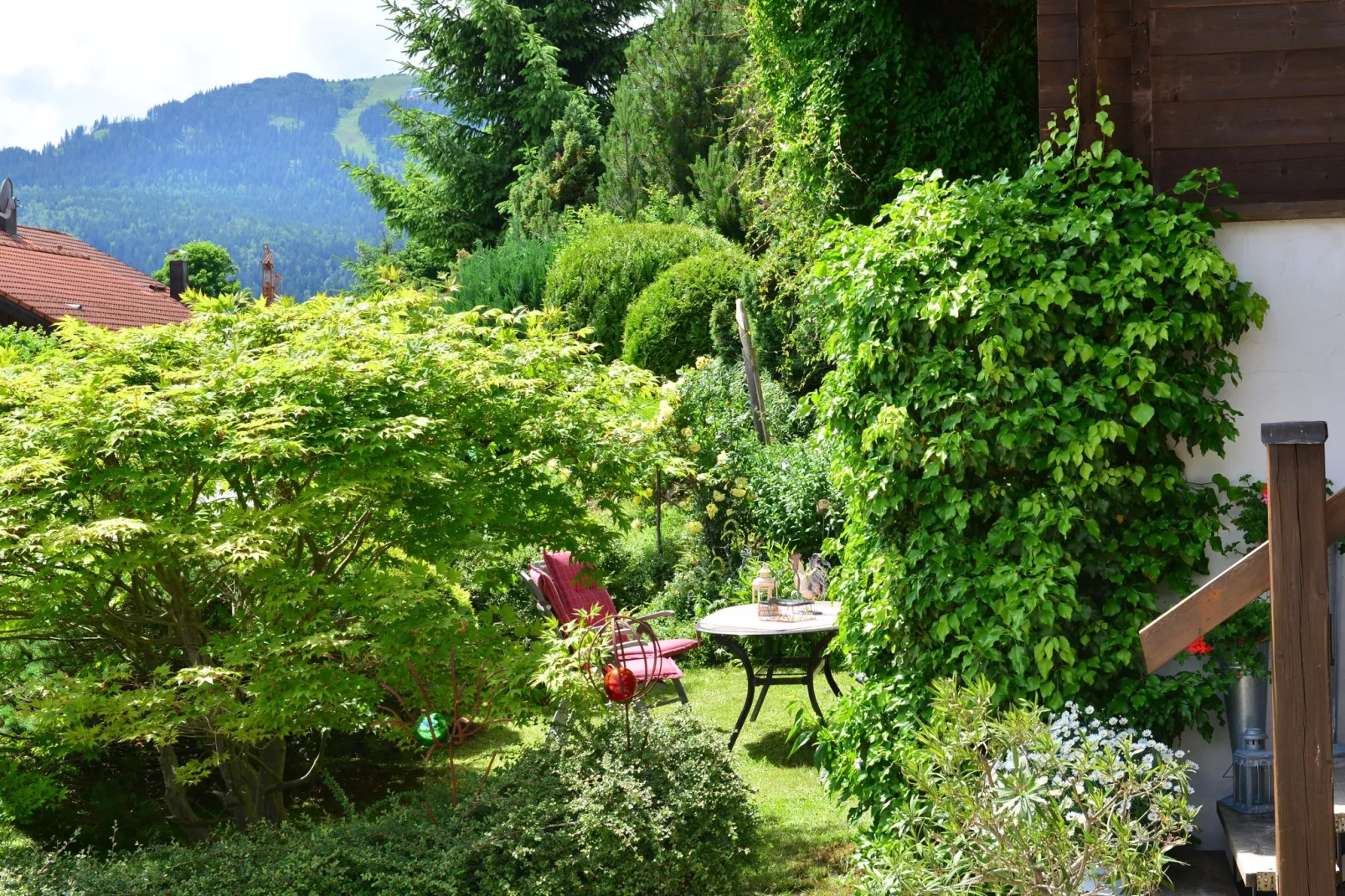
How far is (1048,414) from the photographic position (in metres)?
3.71

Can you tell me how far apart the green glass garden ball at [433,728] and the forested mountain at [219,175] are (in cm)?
6550

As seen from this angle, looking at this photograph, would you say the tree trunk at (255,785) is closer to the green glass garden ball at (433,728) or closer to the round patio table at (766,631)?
the green glass garden ball at (433,728)

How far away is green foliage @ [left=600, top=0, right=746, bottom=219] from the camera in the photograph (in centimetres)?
1892

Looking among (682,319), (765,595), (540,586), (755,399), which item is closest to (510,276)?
(682,319)

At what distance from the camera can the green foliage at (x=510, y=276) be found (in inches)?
676

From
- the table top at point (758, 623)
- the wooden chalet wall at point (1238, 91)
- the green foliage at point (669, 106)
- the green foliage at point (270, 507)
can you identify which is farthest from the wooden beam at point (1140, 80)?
the green foliage at point (669, 106)

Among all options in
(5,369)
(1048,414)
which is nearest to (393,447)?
(5,369)

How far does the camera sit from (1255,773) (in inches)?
144

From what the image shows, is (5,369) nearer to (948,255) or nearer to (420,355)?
(420,355)

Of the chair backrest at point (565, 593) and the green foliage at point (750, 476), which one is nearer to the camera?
the chair backrest at point (565, 593)

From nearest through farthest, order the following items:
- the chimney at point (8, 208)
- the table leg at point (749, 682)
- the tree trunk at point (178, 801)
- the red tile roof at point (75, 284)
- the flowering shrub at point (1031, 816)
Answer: the flowering shrub at point (1031, 816) → the tree trunk at point (178, 801) → the table leg at point (749, 682) → the red tile roof at point (75, 284) → the chimney at point (8, 208)

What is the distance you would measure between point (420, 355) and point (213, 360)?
0.81 meters

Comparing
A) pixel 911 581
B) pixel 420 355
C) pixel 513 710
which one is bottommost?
pixel 513 710

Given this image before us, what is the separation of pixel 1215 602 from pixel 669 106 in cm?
1794
